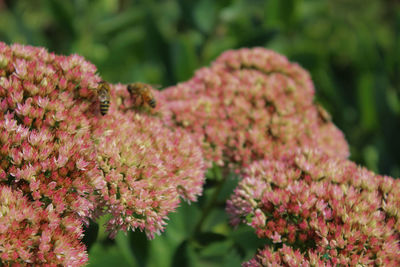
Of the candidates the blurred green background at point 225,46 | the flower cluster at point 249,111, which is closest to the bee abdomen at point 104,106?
the flower cluster at point 249,111

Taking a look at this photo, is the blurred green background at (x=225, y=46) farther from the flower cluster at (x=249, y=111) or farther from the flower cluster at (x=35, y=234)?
the flower cluster at (x=35, y=234)

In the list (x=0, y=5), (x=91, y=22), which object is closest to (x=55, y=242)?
(x=91, y=22)

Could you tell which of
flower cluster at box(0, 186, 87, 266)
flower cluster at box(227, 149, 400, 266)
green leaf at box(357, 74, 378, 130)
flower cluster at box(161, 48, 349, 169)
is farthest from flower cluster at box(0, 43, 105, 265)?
green leaf at box(357, 74, 378, 130)

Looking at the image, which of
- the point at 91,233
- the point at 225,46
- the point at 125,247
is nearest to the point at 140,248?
the point at 125,247

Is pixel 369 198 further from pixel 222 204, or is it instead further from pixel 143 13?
pixel 143 13

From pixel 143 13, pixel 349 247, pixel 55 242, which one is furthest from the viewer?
pixel 143 13

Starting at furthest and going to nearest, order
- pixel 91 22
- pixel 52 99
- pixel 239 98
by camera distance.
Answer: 1. pixel 91 22
2. pixel 239 98
3. pixel 52 99
